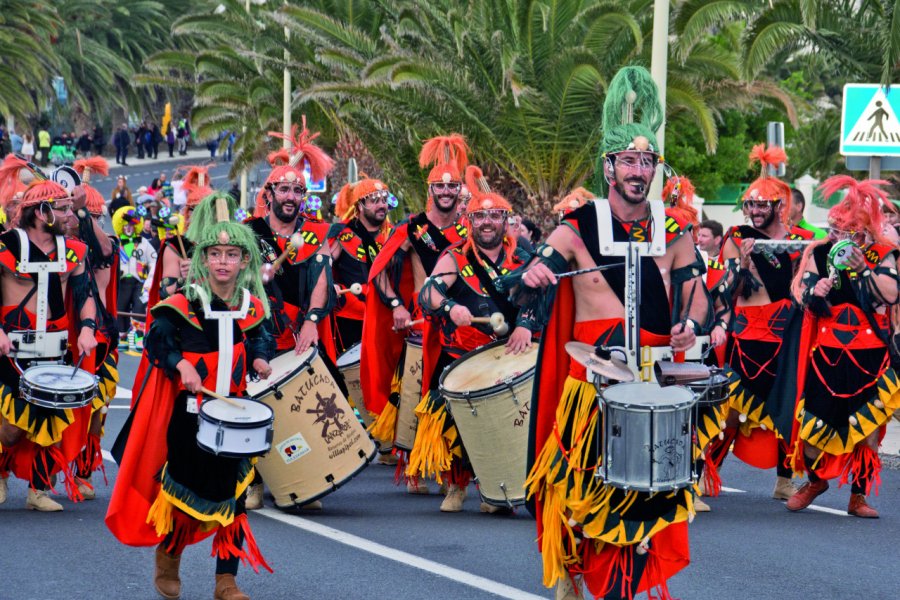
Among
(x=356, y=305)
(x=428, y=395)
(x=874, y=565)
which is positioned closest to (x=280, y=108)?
(x=356, y=305)

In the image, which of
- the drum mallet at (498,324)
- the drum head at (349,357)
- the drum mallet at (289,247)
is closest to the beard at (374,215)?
the drum head at (349,357)

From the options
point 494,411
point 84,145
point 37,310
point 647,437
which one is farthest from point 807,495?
point 84,145

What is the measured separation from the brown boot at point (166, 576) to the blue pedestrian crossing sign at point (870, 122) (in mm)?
7304

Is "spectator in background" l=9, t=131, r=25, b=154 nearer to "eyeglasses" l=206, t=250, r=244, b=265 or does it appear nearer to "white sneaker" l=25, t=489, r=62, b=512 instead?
"white sneaker" l=25, t=489, r=62, b=512

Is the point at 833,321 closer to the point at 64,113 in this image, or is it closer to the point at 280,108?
the point at 280,108

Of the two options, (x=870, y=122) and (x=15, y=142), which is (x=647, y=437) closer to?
(x=870, y=122)

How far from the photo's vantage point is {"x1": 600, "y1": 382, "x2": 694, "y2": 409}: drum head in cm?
580

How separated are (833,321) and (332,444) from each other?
315 cm

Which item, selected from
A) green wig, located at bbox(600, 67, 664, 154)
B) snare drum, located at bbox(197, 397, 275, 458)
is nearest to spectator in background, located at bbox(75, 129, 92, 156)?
snare drum, located at bbox(197, 397, 275, 458)

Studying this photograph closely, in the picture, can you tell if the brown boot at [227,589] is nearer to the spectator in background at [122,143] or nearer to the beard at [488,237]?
the beard at [488,237]

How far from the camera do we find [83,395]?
28.7ft

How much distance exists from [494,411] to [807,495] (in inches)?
89.2

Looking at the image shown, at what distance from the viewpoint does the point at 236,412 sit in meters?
6.56

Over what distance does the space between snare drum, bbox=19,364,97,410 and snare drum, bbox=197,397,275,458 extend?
7.55 feet
